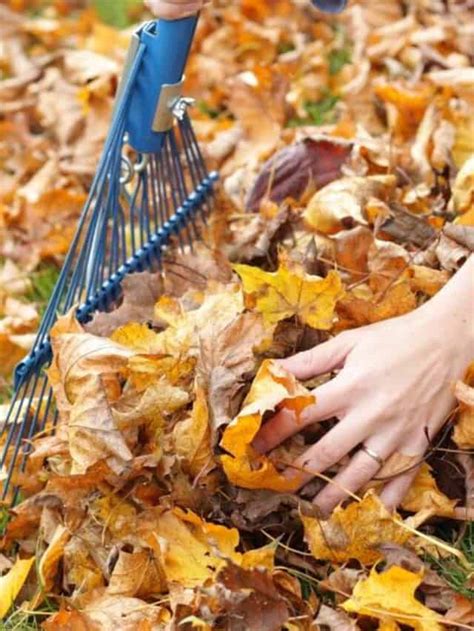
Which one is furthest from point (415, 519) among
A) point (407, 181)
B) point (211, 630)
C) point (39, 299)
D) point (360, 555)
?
point (39, 299)

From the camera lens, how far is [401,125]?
251 centimetres

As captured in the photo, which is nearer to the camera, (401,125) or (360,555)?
(360,555)

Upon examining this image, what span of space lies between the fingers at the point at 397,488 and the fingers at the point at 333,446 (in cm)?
8

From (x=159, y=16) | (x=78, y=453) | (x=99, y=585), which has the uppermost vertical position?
(x=159, y=16)

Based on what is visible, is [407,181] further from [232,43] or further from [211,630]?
[232,43]

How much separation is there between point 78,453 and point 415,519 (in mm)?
467

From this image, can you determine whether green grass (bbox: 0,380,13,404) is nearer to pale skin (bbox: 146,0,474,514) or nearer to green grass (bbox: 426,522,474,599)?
pale skin (bbox: 146,0,474,514)

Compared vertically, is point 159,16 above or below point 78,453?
above

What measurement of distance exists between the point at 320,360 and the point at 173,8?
63 centimetres

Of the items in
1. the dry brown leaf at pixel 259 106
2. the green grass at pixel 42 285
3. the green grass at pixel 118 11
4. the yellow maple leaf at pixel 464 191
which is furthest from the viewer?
the green grass at pixel 118 11

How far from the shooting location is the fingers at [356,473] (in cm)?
151

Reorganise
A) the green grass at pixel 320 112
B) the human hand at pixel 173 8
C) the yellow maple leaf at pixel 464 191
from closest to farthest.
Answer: the human hand at pixel 173 8, the yellow maple leaf at pixel 464 191, the green grass at pixel 320 112

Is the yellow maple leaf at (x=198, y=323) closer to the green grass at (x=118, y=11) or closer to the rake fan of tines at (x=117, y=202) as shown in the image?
the rake fan of tines at (x=117, y=202)

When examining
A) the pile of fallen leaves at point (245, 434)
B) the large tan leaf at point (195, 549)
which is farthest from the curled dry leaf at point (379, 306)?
the large tan leaf at point (195, 549)
